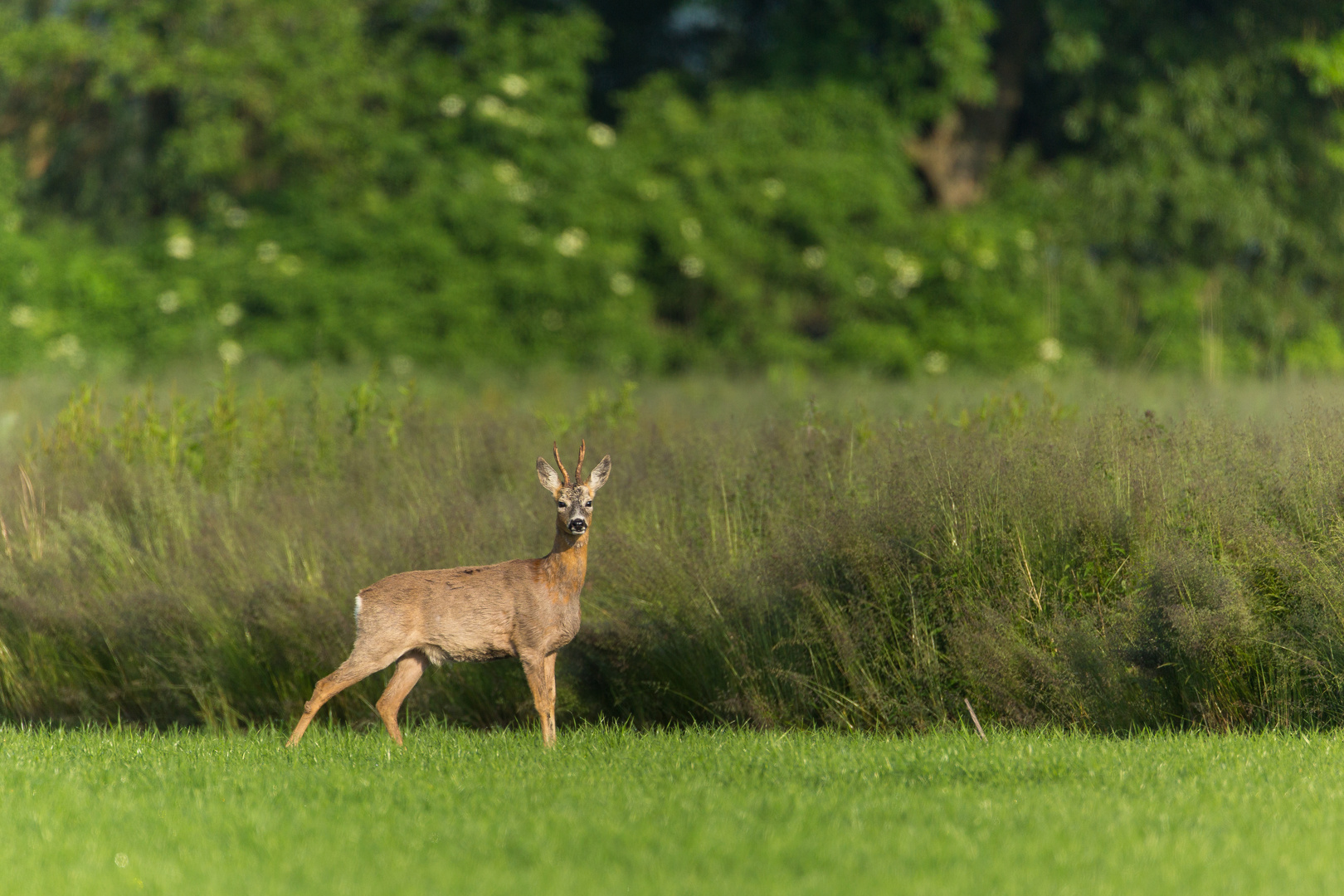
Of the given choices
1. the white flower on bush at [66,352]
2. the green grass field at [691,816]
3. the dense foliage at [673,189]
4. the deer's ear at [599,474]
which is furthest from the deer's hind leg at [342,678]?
the white flower on bush at [66,352]

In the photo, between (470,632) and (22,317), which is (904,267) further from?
(470,632)

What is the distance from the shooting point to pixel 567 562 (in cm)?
673

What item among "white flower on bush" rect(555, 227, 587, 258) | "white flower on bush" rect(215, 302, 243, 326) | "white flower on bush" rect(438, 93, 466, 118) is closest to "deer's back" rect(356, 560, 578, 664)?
"white flower on bush" rect(555, 227, 587, 258)

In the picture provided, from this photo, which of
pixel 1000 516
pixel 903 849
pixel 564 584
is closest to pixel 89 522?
pixel 564 584

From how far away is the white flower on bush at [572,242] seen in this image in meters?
19.7

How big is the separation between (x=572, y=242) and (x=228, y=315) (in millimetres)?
4429

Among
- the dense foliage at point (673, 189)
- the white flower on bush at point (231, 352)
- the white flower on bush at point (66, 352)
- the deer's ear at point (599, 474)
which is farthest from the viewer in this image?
the dense foliage at point (673, 189)

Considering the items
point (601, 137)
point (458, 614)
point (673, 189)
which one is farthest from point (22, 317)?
point (458, 614)

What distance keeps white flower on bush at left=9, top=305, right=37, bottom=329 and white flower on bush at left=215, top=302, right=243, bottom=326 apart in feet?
7.08

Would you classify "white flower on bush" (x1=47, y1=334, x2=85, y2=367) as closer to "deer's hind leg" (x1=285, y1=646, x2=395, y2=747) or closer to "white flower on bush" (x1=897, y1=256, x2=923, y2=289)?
"white flower on bush" (x1=897, y1=256, x2=923, y2=289)

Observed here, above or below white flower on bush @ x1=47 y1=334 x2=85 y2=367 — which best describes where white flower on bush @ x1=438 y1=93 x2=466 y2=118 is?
above

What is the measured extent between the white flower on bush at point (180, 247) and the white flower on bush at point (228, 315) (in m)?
1.03

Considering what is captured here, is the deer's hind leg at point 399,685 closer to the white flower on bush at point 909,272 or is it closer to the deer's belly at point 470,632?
the deer's belly at point 470,632

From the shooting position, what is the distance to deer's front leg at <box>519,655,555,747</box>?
661cm
